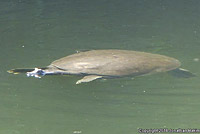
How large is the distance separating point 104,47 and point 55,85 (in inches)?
63.3

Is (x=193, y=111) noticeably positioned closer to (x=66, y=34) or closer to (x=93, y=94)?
(x=93, y=94)

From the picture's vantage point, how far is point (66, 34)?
7.66 m

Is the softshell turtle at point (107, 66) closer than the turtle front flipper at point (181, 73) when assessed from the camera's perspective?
Yes

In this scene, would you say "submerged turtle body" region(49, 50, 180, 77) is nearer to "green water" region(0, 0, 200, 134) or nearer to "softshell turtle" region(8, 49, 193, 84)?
"softshell turtle" region(8, 49, 193, 84)

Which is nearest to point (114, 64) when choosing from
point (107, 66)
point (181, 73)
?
point (107, 66)

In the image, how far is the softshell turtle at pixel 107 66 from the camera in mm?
5324

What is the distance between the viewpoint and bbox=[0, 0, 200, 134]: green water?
175 inches

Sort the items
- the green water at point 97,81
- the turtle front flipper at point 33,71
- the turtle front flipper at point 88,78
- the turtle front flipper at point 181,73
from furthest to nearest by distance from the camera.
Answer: the turtle front flipper at point 181,73 < the turtle front flipper at point 33,71 < the turtle front flipper at point 88,78 < the green water at point 97,81

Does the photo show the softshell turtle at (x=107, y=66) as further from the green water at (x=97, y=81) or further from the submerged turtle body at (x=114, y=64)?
the green water at (x=97, y=81)

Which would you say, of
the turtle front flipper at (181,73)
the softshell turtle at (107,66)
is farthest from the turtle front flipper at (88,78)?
the turtle front flipper at (181,73)

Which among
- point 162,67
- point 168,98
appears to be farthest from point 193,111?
point 162,67

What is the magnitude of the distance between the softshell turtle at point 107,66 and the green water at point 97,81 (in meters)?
0.15

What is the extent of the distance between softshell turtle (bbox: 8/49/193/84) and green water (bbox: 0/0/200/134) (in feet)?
0.49

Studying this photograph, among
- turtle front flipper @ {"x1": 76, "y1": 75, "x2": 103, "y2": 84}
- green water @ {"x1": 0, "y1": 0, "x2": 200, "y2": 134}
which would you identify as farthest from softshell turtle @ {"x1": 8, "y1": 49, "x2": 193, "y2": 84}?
green water @ {"x1": 0, "y1": 0, "x2": 200, "y2": 134}
